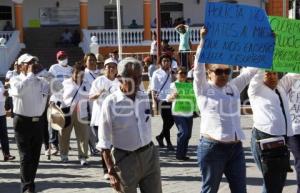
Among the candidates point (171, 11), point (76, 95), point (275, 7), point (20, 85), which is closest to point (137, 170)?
point (20, 85)

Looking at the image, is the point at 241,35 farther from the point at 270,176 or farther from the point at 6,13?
the point at 6,13

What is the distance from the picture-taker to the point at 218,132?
6.37 meters

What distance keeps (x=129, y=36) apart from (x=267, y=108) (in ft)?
80.8

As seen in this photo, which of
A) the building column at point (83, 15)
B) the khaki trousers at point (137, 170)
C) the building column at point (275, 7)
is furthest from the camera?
the building column at point (275, 7)

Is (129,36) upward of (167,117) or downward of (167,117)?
upward

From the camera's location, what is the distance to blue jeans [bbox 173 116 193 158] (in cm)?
1132

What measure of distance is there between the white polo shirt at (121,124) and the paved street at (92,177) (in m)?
2.93

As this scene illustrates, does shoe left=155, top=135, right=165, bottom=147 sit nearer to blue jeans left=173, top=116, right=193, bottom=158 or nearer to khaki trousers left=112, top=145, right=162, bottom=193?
blue jeans left=173, top=116, right=193, bottom=158

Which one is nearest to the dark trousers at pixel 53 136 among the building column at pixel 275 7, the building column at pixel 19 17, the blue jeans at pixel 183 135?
the blue jeans at pixel 183 135

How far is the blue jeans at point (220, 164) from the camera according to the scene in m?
6.34

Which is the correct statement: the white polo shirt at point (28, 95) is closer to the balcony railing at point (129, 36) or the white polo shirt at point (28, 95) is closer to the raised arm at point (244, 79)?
the raised arm at point (244, 79)

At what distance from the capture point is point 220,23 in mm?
6594

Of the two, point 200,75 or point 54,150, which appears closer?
point 200,75

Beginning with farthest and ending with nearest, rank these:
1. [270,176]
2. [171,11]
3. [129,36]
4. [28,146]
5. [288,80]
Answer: [171,11], [129,36], [28,146], [288,80], [270,176]
